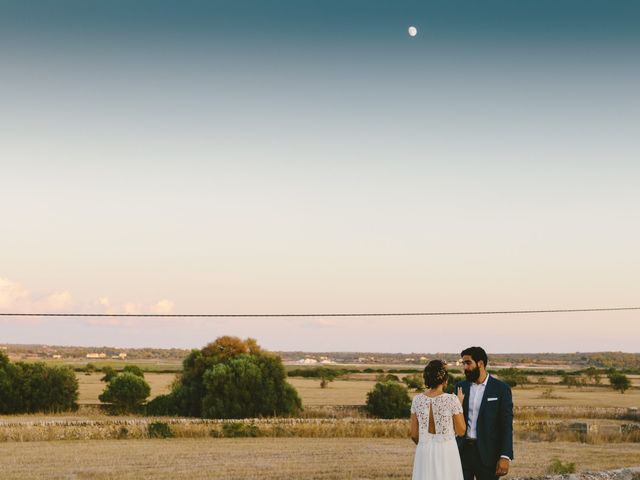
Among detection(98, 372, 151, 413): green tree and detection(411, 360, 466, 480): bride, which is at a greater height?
detection(411, 360, 466, 480): bride

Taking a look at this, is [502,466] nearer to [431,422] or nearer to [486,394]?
[486,394]

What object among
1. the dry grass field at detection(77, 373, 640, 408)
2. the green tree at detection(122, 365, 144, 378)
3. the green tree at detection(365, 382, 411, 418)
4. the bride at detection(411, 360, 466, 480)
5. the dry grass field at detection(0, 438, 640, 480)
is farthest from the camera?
the green tree at detection(122, 365, 144, 378)

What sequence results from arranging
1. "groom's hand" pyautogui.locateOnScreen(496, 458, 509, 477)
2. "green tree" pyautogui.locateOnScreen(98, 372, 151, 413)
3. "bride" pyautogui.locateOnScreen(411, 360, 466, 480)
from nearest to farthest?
"bride" pyautogui.locateOnScreen(411, 360, 466, 480) < "groom's hand" pyautogui.locateOnScreen(496, 458, 509, 477) < "green tree" pyautogui.locateOnScreen(98, 372, 151, 413)

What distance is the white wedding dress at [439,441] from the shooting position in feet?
27.1

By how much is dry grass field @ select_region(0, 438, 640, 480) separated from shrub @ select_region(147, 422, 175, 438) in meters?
1.48

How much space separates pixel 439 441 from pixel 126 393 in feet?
169

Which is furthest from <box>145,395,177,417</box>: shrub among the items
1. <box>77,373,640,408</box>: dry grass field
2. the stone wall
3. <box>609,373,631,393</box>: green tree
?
<box>609,373,631,393</box>: green tree

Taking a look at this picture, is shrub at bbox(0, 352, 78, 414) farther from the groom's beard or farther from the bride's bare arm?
the groom's beard

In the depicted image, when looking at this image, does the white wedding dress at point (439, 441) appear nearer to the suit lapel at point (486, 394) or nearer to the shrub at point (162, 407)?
the suit lapel at point (486, 394)

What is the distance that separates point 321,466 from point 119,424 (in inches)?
633

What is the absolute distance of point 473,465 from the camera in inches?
343

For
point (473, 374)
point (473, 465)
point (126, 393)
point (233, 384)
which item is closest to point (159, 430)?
point (233, 384)

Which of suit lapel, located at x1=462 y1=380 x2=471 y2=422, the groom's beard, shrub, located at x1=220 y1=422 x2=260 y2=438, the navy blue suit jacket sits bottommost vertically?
shrub, located at x1=220 y1=422 x2=260 y2=438

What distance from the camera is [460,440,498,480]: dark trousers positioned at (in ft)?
28.3
